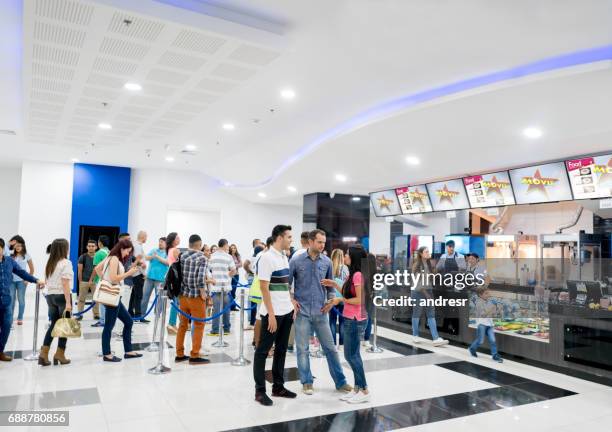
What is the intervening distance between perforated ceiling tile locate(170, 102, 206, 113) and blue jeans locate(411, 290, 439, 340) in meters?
4.69

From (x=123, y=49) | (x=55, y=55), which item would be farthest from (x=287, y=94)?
(x=55, y=55)

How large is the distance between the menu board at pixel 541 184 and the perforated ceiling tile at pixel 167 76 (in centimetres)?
550

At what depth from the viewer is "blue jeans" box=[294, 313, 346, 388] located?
168 inches

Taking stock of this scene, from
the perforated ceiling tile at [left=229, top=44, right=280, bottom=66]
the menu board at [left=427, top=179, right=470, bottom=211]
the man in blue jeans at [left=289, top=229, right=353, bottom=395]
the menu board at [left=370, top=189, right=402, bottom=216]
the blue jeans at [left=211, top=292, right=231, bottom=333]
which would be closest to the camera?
→ the man in blue jeans at [left=289, top=229, right=353, bottom=395]

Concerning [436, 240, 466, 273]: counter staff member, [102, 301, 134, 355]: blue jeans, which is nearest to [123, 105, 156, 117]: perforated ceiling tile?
[102, 301, 134, 355]: blue jeans

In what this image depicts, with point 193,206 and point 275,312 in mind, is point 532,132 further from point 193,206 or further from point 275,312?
point 193,206

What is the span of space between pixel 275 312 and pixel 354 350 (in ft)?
2.69

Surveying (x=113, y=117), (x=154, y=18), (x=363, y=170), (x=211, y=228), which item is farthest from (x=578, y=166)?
(x=211, y=228)

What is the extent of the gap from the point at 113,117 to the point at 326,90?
4114 millimetres

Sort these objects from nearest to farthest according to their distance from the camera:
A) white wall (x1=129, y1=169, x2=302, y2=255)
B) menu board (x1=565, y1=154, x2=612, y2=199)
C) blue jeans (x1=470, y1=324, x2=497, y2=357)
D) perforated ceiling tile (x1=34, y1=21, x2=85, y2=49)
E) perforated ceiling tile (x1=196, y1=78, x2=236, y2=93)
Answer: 1. perforated ceiling tile (x1=34, y1=21, x2=85, y2=49)
2. perforated ceiling tile (x1=196, y1=78, x2=236, y2=93)
3. blue jeans (x1=470, y1=324, x2=497, y2=357)
4. menu board (x1=565, y1=154, x2=612, y2=199)
5. white wall (x1=129, y1=169, x2=302, y2=255)

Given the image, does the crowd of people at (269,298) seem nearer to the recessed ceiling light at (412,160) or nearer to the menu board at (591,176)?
the recessed ceiling light at (412,160)

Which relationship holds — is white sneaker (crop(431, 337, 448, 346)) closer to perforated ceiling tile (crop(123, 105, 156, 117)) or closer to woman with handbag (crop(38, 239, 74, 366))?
woman with handbag (crop(38, 239, 74, 366))

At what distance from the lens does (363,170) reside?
902 cm

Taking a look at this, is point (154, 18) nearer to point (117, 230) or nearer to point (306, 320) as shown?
point (306, 320)
